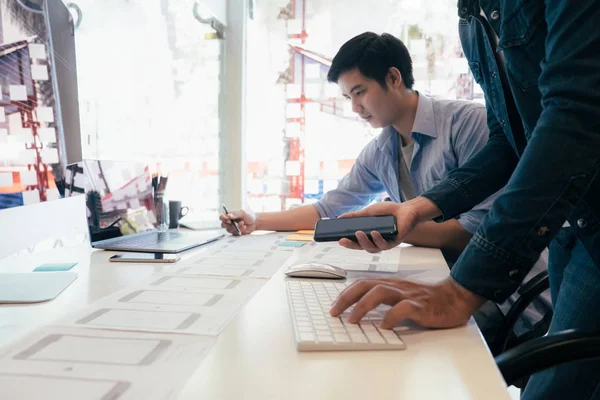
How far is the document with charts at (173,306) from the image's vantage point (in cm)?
64

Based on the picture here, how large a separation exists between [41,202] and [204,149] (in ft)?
6.47

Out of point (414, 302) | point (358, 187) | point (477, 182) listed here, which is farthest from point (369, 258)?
point (358, 187)

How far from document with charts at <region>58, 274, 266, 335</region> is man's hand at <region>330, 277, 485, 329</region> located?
0.61 feet

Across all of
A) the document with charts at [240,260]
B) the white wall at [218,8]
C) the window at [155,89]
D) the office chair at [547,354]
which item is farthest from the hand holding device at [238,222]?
the white wall at [218,8]

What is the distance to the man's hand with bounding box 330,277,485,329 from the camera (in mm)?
624

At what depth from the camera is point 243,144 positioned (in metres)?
2.84

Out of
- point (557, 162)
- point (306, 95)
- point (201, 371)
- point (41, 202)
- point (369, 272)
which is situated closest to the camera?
point (201, 371)

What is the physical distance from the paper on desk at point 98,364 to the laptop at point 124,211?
1.76 ft

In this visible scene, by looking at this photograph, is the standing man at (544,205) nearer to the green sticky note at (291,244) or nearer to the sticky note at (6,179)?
the sticky note at (6,179)

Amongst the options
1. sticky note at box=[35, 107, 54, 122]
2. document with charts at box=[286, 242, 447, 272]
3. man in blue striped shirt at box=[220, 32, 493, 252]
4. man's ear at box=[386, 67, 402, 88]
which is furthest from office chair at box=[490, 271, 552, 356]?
sticky note at box=[35, 107, 54, 122]

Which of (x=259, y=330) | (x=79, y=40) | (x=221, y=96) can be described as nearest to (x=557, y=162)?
(x=259, y=330)

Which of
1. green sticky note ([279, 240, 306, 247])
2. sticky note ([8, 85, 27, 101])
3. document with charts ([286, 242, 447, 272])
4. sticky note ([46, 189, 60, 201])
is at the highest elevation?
sticky note ([8, 85, 27, 101])

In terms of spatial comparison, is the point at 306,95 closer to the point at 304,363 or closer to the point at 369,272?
the point at 369,272

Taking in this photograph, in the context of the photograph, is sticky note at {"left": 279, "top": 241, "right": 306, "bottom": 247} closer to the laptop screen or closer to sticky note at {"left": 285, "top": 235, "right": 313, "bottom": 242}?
sticky note at {"left": 285, "top": 235, "right": 313, "bottom": 242}
